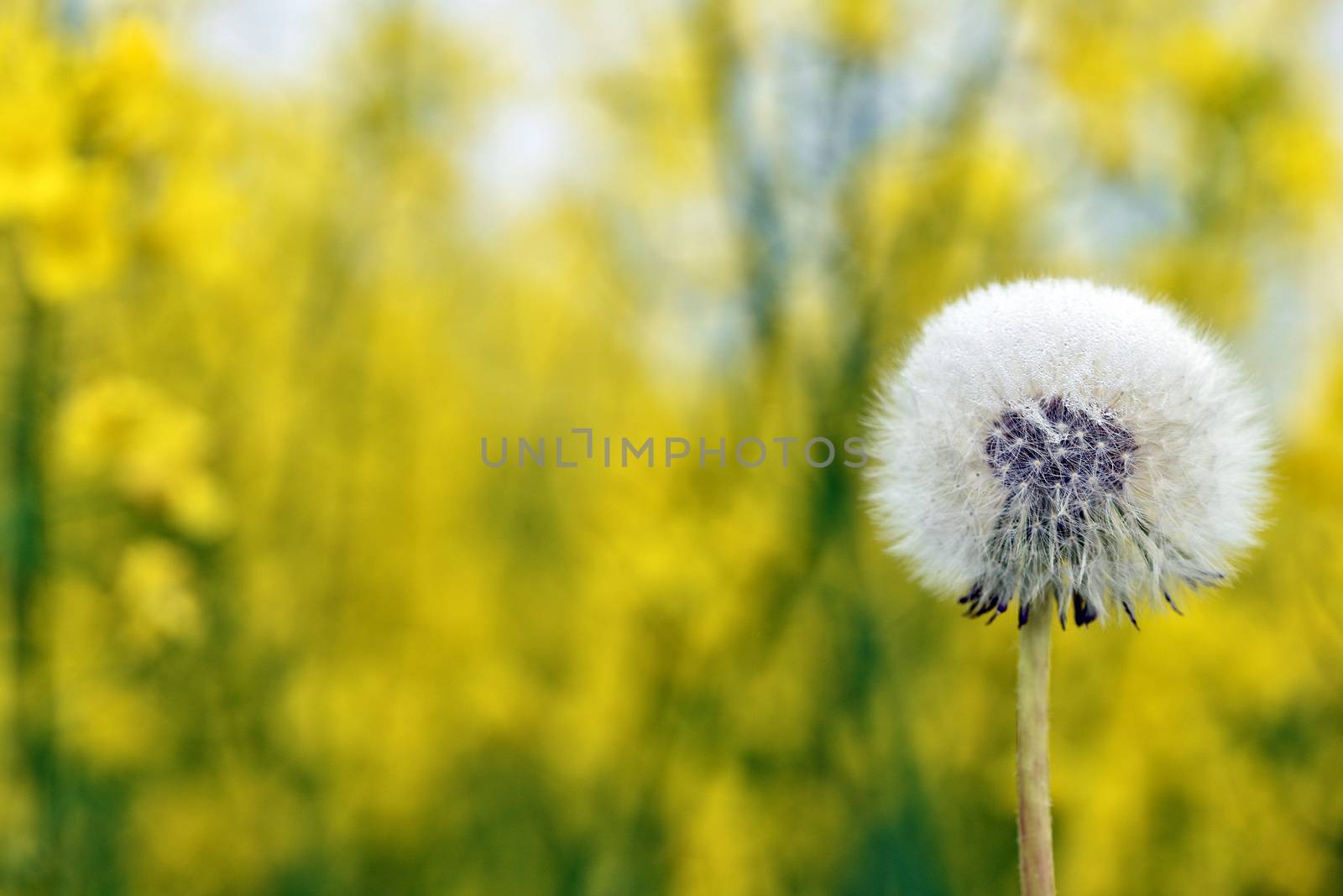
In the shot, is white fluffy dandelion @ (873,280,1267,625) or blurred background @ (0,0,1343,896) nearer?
white fluffy dandelion @ (873,280,1267,625)

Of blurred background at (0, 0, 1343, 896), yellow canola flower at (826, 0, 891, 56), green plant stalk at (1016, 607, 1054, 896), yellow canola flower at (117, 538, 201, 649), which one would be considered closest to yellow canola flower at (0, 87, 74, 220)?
blurred background at (0, 0, 1343, 896)

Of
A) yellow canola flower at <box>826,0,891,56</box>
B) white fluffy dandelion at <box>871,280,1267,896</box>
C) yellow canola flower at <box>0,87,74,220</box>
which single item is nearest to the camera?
white fluffy dandelion at <box>871,280,1267,896</box>

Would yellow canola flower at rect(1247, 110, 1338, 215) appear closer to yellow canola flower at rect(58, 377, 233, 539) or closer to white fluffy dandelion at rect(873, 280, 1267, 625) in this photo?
white fluffy dandelion at rect(873, 280, 1267, 625)

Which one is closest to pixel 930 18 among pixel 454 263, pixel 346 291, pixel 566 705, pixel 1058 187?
pixel 1058 187

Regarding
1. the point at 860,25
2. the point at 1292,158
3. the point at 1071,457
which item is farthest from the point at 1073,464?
the point at 1292,158

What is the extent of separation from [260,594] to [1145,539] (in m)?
2.27

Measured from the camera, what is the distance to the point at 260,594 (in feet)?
8.46

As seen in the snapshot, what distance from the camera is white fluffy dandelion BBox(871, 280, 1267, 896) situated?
1.93 feet

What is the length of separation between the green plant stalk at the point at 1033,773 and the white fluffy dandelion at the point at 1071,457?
77 mm

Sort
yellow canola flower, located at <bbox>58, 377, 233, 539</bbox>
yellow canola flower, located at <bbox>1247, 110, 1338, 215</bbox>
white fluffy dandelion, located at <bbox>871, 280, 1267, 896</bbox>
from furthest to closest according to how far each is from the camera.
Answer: yellow canola flower, located at <bbox>1247, 110, 1338, 215</bbox>
yellow canola flower, located at <bbox>58, 377, 233, 539</bbox>
white fluffy dandelion, located at <bbox>871, 280, 1267, 896</bbox>

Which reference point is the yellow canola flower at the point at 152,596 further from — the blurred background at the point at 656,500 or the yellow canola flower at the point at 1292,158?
the yellow canola flower at the point at 1292,158

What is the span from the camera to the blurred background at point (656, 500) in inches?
56.8

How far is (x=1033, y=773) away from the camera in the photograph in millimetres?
480

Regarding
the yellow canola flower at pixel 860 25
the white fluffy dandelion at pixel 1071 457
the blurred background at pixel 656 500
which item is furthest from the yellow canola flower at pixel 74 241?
the yellow canola flower at pixel 860 25
